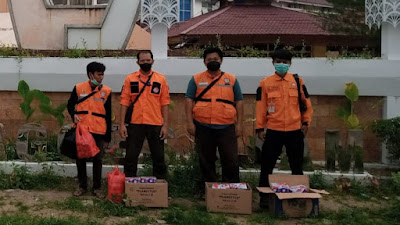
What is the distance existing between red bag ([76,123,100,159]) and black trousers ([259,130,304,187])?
1.84 metres

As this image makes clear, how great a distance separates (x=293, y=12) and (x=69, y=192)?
42.0ft

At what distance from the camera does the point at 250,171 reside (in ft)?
20.3

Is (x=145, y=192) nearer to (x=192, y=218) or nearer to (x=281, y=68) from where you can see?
(x=192, y=218)

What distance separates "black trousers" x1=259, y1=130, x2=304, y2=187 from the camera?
4953 millimetres

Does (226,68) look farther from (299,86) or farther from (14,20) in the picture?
(14,20)

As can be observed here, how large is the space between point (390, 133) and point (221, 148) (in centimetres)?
256

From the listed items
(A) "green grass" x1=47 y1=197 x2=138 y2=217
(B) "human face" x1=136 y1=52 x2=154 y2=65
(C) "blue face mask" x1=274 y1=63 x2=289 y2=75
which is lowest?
(A) "green grass" x1=47 y1=197 x2=138 y2=217

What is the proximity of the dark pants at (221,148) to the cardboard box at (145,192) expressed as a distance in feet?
1.93

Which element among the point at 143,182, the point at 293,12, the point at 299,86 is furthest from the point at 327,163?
the point at 293,12

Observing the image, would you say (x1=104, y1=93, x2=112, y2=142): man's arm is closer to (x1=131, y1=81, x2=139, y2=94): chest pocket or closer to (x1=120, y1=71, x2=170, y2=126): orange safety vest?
(x1=120, y1=71, x2=170, y2=126): orange safety vest

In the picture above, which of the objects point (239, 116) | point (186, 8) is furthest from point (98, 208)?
point (186, 8)

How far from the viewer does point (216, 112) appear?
5020 mm

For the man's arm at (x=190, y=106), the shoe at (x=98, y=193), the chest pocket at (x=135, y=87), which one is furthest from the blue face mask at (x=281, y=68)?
the shoe at (x=98, y=193)

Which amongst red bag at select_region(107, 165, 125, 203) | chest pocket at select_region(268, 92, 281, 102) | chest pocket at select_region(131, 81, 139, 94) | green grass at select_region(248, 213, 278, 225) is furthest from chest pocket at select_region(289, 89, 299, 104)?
red bag at select_region(107, 165, 125, 203)
